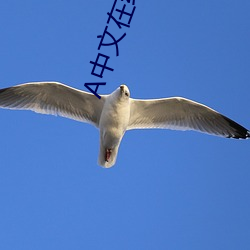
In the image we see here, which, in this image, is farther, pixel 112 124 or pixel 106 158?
pixel 106 158

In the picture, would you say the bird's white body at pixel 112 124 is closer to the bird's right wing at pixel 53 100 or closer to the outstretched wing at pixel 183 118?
the bird's right wing at pixel 53 100

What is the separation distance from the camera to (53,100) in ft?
20.2

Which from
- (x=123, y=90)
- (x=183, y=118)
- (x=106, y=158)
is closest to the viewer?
(x=123, y=90)

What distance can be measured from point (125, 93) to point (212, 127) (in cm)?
160

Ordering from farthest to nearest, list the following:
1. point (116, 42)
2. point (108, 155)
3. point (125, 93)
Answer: point (108, 155)
point (125, 93)
point (116, 42)

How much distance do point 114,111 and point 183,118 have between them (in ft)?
4.00

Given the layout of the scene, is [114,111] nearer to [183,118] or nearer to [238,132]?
[183,118]

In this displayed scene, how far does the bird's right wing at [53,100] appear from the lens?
6.01 meters

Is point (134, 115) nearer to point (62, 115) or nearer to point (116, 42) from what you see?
point (62, 115)

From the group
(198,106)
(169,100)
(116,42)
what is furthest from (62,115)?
(116,42)

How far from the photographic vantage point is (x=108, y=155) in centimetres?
597

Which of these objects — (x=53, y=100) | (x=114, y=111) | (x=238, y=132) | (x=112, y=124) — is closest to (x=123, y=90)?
(x=114, y=111)

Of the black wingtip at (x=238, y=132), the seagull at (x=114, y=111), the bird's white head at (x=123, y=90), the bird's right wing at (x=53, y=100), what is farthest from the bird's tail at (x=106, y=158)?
the black wingtip at (x=238, y=132)

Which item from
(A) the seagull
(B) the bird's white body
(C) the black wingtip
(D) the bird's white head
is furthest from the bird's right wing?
(C) the black wingtip
